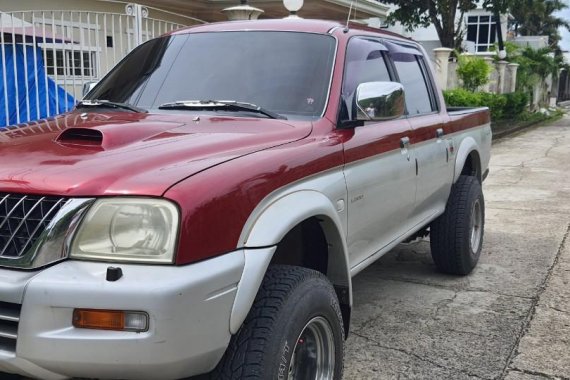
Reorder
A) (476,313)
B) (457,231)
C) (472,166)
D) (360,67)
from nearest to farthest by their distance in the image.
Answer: (360,67), (476,313), (457,231), (472,166)

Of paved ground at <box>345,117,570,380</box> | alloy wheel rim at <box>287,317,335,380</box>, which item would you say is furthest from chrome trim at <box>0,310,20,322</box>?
paved ground at <box>345,117,570,380</box>

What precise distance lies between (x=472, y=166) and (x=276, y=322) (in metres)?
3.81

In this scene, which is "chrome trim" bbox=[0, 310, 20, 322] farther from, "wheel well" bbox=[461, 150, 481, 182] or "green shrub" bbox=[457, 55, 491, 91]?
"green shrub" bbox=[457, 55, 491, 91]

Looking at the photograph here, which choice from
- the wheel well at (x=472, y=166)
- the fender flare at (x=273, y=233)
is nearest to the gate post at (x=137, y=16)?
the wheel well at (x=472, y=166)

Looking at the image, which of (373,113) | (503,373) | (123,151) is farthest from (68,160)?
(503,373)

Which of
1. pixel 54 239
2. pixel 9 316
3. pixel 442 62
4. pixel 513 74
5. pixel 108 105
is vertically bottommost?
pixel 9 316

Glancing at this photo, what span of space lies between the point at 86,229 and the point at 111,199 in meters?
0.13

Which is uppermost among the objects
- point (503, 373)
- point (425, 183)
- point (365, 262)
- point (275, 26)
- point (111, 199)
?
point (275, 26)

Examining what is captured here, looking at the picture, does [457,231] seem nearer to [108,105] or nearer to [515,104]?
[108,105]

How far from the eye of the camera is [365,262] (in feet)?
11.8

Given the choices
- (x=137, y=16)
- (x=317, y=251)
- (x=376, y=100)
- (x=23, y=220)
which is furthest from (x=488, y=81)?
(x=23, y=220)

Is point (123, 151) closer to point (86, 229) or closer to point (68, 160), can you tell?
point (68, 160)

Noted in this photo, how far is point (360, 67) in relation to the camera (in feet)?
12.6

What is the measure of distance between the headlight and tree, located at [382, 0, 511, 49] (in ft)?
78.7
